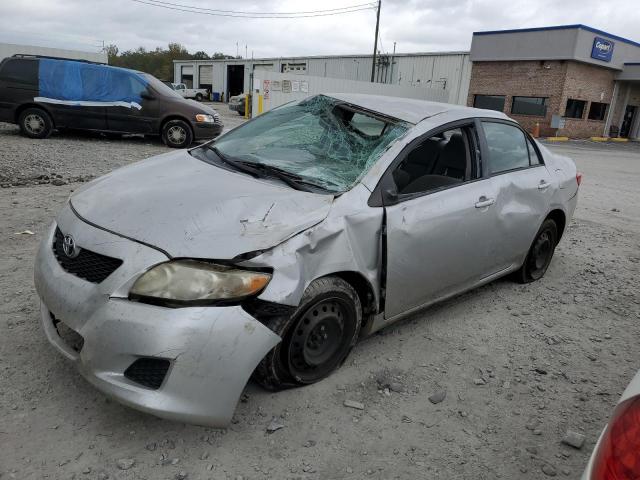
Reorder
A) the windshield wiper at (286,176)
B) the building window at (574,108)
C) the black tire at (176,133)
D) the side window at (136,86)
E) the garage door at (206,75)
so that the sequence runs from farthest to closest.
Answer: the garage door at (206,75) < the building window at (574,108) < the black tire at (176,133) < the side window at (136,86) < the windshield wiper at (286,176)

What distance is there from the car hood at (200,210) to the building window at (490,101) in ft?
105

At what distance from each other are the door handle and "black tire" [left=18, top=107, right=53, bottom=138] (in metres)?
10.7

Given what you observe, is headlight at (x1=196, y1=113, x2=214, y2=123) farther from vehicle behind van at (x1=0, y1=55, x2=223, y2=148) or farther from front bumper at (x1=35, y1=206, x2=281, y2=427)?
front bumper at (x1=35, y1=206, x2=281, y2=427)

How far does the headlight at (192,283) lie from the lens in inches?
83.4

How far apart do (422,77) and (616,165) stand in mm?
22367

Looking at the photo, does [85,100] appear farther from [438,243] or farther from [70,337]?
[438,243]

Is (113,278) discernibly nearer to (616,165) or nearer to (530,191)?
(530,191)

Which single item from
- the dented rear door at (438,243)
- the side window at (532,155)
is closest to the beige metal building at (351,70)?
the side window at (532,155)

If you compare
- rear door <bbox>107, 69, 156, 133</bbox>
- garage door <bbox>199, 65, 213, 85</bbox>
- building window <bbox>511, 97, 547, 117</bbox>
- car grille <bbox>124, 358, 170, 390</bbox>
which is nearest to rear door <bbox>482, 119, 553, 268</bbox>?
car grille <bbox>124, 358, 170, 390</bbox>

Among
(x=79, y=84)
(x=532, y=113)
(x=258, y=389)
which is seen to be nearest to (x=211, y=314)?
(x=258, y=389)

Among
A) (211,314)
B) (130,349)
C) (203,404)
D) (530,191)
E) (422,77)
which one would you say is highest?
(422,77)

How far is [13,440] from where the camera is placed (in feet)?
7.23

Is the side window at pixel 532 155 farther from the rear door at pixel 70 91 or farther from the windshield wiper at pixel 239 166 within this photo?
the rear door at pixel 70 91

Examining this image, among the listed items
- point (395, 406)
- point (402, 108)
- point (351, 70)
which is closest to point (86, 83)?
point (402, 108)
